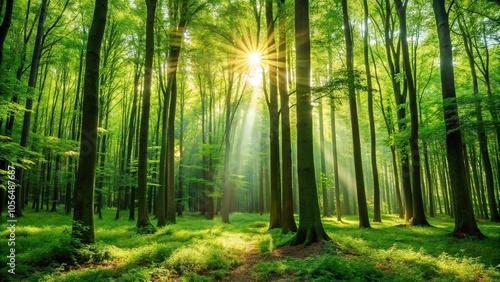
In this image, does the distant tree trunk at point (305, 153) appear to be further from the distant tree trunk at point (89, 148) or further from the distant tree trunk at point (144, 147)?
the distant tree trunk at point (144, 147)

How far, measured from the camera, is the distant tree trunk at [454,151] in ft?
28.8

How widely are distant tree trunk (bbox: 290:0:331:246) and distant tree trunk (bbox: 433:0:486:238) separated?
439 centimetres

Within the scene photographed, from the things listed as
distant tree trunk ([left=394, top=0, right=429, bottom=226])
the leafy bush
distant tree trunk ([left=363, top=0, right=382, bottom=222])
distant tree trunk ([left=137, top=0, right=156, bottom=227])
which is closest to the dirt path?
the leafy bush

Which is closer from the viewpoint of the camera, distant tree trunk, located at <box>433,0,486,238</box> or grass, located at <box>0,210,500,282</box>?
grass, located at <box>0,210,500,282</box>

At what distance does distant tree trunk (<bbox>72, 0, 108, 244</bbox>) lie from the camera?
6719 millimetres

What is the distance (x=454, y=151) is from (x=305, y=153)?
5884 mm

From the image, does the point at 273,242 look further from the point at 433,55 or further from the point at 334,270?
the point at 433,55

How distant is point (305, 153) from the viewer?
802 centimetres

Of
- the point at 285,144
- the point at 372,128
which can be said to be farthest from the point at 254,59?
the point at 372,128

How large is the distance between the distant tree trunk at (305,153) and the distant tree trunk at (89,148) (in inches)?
224

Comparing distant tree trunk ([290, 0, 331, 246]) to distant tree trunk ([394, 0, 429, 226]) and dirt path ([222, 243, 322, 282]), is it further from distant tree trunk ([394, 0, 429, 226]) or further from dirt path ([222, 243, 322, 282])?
distant tree trunk ([394, 0, 429, 226])

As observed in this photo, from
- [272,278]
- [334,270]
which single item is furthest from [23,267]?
[334,270]

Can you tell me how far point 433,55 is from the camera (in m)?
18.6

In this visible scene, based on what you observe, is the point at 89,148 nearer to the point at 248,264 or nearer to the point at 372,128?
the point at 248,264
